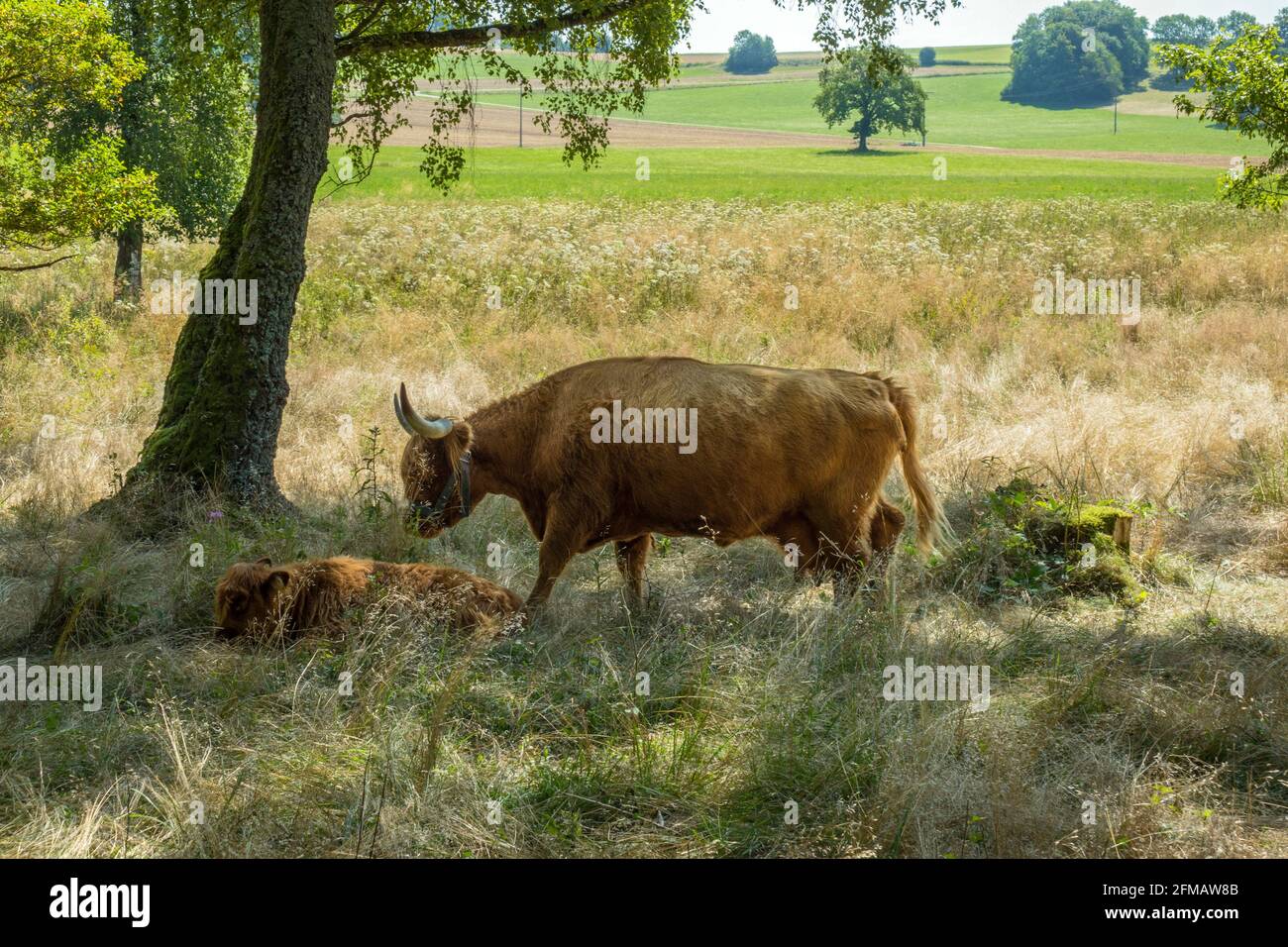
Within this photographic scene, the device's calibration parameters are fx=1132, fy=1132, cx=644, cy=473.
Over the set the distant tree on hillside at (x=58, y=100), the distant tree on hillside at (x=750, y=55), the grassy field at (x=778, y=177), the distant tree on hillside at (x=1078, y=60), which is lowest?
the distant tree on hillside at (x=58, y=100)

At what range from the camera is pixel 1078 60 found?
113750 mm

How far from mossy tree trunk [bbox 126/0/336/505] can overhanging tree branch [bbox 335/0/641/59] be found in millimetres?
1487

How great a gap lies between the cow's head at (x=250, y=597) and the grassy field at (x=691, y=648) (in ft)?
0.60

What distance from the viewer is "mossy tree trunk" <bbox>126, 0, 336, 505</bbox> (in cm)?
891

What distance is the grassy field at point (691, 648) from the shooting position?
176 inches

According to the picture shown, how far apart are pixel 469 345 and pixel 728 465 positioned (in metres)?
8.77

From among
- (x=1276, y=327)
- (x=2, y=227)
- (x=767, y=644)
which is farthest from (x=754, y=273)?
(x=767, y=644)

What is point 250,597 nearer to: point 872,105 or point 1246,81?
point 1246,81

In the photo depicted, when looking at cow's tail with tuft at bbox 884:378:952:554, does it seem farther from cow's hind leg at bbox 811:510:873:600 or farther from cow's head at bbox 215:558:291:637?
cow's head at bbox 215:558:291:637

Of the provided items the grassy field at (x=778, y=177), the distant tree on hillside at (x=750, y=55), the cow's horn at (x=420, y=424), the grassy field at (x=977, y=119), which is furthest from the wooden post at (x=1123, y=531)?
the distant tree on hillside at (x=750, y=55)

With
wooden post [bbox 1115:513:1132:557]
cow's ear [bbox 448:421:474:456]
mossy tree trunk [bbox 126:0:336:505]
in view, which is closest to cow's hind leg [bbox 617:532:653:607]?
cow's ear [bbox 448:421:474:456]

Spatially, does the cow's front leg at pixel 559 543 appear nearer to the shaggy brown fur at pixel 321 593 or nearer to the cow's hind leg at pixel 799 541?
the shaggy brown fur at pixel 321 593

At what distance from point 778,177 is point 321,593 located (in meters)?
52.5

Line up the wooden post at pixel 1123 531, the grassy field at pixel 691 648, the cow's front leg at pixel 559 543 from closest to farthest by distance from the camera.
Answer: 1. the grassy field at pixel 691 648
2. the cow's front leg at pixel 559 543
3. the wooden post at pixel 1123 531
